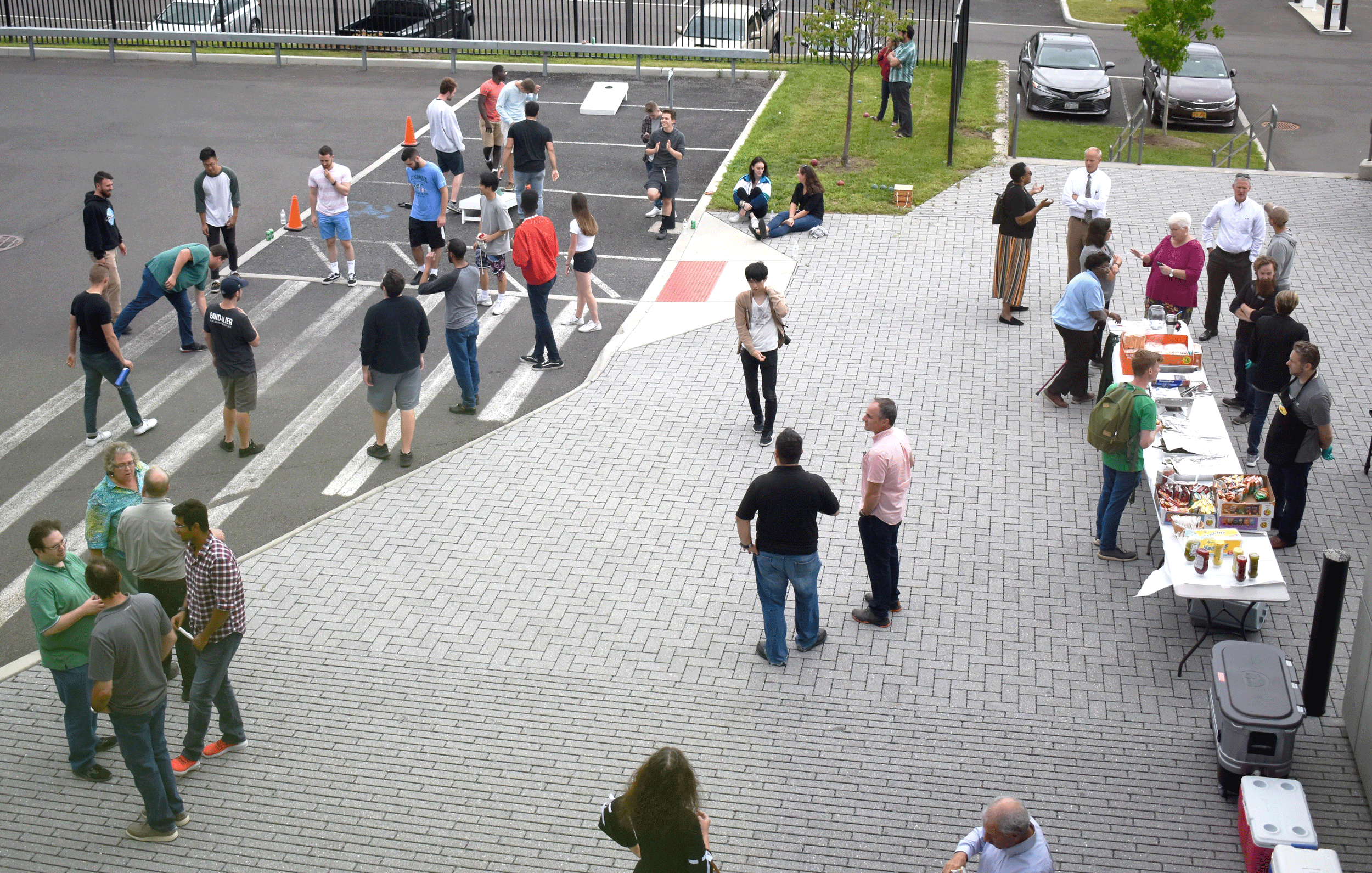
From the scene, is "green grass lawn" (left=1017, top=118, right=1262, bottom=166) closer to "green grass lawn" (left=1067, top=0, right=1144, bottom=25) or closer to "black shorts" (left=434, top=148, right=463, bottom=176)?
"black shorts" (left=434, top=148, right=463, bottom=176)

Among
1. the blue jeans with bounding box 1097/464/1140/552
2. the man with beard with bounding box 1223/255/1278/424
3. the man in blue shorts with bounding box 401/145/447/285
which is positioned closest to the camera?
the blue jeans with bounding box 1097/464/1140/552

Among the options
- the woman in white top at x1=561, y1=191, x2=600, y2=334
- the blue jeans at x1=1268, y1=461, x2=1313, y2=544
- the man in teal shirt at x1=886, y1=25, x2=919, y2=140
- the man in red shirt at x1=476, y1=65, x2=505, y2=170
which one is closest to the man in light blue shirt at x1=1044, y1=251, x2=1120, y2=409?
the blue jeans at x1=1268, y1=461, x2=1313, y2=544

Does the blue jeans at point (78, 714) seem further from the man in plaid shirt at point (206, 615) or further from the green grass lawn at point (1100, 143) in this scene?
the green grass lawn at point (1100, 143)

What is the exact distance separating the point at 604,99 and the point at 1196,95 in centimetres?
1135

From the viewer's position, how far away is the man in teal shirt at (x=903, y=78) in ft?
70.2

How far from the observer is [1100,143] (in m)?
22.9

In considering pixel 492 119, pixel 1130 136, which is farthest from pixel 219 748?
pixel 1130 136

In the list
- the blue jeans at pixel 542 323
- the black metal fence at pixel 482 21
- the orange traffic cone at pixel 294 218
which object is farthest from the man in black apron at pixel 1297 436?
the black metal fence at pixel 482 21

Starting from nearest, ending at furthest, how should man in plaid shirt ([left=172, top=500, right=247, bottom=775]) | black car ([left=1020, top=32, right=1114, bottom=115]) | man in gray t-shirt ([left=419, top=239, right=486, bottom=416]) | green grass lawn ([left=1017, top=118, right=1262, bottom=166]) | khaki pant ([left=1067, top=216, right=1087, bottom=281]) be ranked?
man in plaid shirt ([left=172, top=500, right=247, bottom=775]), man in gray t-shirt ([left=419, top=239, right=486, bottom=416]), khaki pant ([left=1067, top=216, right=1087, bottom=281]), green grass lawn ([left=1017, top=118, right=1262, bottom=166]), black car ([left=1020, top=32, right=1114, bottom=115])

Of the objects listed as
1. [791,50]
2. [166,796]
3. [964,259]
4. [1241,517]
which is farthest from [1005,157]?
[166,796]

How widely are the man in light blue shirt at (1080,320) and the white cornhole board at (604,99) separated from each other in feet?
41.4

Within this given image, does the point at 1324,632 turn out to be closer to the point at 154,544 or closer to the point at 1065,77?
the point at 154,544

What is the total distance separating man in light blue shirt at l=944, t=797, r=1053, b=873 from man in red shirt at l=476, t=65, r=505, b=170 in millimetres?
15801

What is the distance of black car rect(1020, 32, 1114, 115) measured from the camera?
24.3 m
